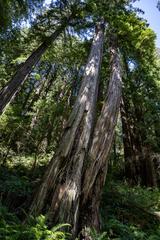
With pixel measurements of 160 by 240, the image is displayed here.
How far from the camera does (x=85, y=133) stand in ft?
21.1

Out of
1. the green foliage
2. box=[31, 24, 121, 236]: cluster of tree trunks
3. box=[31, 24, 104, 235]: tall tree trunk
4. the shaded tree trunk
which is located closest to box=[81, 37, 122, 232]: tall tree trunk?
box=[31, 24, 121, 236]: cluster of tree trunks

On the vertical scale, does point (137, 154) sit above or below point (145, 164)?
above

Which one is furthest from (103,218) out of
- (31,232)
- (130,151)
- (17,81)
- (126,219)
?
(130,151)

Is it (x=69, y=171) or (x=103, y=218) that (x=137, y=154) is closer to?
(x=103, y=218)

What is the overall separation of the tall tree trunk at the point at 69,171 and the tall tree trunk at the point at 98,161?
0.25 m

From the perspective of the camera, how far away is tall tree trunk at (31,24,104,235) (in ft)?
16.5

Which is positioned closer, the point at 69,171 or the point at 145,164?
the point at 69,171

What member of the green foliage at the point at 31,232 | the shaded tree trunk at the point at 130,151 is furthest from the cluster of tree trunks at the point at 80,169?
the shaded tree trunk at the point at 130,151

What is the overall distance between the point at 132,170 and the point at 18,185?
8217 millimetres

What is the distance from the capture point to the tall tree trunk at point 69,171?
5035 millimetres

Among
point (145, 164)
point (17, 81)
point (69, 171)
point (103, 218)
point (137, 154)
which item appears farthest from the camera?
point (137, 154)

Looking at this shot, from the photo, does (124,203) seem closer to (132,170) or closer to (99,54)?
(99,54)

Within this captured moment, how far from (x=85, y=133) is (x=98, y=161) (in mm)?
629

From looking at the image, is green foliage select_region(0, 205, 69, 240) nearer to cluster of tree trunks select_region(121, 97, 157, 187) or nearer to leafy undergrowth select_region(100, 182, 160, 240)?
leafy undergrowth select_region(100, 182, 160, 240)
